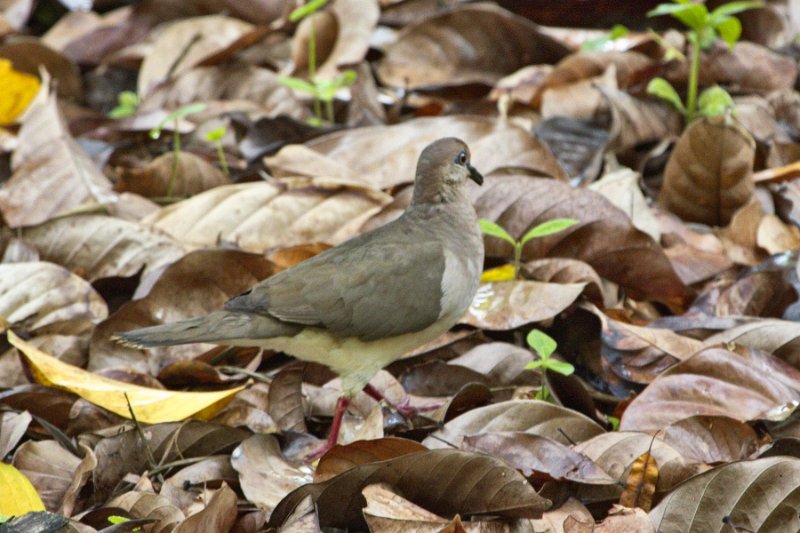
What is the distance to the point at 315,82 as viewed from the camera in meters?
6.50

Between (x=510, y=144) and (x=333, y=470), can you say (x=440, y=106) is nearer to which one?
(x=510, y=144)

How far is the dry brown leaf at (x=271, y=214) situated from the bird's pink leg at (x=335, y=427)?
4.35 ft

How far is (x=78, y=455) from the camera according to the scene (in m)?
3.97

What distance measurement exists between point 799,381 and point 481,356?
1.15 metres

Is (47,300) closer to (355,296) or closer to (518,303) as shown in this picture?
(355,296)

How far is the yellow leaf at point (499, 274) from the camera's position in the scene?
485 cm

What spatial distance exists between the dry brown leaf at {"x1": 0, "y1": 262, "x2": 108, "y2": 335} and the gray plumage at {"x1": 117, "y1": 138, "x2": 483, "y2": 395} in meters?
0.97

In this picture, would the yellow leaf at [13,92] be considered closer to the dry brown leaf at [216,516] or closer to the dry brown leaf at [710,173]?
the dry brown leaf at [710,173]

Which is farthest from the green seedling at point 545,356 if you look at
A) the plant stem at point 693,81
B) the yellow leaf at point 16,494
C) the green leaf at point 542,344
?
the plant stem at point 693,81

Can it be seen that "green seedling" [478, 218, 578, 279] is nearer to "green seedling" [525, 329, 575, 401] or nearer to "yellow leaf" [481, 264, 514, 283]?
"yellow leaf" [481, 264, 514, 283]

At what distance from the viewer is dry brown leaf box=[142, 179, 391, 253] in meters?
5.34

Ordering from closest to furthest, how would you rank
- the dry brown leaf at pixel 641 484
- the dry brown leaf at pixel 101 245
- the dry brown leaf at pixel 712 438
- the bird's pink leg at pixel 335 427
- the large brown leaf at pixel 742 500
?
the large brown leaf at pixel 742 500
the dry brown leaf at pixel 641 484
the dry brown leaf at pixel 712 438
the bird's pink leg at pixel 335 427
the dry brown leaf at pixel 101 245

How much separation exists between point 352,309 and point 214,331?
493 millimetres

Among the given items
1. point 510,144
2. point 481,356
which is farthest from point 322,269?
point 510,144
